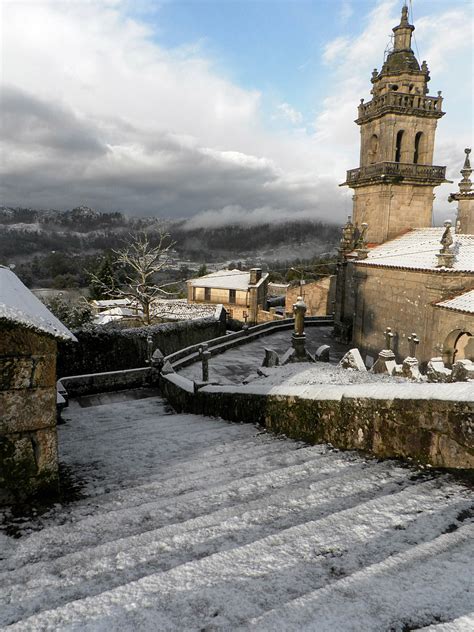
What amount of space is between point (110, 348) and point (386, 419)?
15.6 metres

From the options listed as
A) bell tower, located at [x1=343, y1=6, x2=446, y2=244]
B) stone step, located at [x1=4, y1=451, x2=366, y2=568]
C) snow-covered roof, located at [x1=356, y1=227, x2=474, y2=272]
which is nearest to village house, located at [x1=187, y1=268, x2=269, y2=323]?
bell tower, located at [x1=343, y1=6, x2=446, y2=244]

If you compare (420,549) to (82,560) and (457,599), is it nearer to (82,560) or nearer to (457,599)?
(457,599)

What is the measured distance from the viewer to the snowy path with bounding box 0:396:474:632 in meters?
2.15

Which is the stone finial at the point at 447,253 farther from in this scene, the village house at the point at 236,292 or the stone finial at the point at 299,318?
the village house at the point at 236,292

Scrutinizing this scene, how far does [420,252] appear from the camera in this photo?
21344mm

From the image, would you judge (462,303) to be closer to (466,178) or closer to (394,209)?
Answer: (394,209)

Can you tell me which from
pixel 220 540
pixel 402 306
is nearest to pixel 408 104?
pixel 402 306

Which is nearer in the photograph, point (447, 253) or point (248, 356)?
point (447, 253)

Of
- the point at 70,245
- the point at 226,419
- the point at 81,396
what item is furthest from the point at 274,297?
the point at 70,245

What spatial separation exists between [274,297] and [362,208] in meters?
34.6

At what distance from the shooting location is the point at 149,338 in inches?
718

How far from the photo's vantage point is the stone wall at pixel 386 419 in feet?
12.9

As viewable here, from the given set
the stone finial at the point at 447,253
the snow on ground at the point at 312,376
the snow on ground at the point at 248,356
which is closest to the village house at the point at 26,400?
the snow on ground at the point at 312,376

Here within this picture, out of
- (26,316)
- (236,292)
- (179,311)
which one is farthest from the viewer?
(236,292)
